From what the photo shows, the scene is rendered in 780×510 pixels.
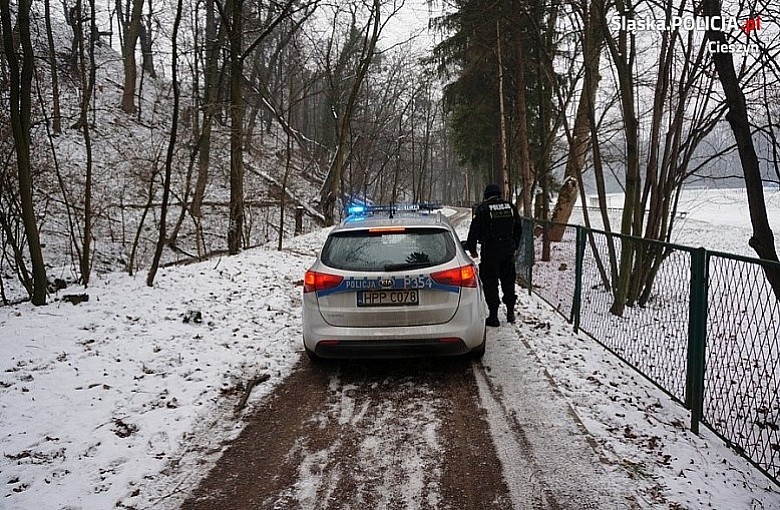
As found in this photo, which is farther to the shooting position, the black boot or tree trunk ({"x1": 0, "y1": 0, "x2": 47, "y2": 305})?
the black boot

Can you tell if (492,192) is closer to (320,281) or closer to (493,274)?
(493,274)

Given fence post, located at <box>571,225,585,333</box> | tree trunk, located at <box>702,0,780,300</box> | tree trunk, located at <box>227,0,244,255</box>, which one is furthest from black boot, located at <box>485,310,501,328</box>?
tree trunk, located at <box>227,0,244,255</box>

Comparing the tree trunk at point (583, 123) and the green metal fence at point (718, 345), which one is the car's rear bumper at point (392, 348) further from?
the tree trunk at point (583, 123)

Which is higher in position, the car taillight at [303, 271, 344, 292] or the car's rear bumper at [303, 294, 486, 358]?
the car taillight at [303, 271, 344, 292]

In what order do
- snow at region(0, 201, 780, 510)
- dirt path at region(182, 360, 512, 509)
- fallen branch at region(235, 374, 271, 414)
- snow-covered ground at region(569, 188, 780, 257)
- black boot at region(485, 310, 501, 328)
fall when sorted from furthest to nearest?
snow-covered ground at region(569, 188, 780, 257), black boot at region(485, 310, 501, 328), fallen branch at region(235, 374, 271, 414), snow at region(0, 201, 780, 510), dirt path at region(182, 360, 512, 509)

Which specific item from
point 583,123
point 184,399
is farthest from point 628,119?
point 184,399

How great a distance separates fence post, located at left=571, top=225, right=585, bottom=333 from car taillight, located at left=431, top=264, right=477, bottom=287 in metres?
2.74

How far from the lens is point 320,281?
17.9ft

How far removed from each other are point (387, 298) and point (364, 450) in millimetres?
1578

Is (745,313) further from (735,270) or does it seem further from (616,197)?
(616,197)

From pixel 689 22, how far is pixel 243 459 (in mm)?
9606

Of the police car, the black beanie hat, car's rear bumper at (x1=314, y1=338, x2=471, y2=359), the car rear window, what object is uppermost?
the black beanie hat

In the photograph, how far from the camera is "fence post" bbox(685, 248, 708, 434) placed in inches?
171

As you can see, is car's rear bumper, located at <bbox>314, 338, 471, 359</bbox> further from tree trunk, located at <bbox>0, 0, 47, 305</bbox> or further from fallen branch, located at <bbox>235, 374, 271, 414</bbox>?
tree trunk, located at <bbox>0, 0, 47, 305</bbox>
